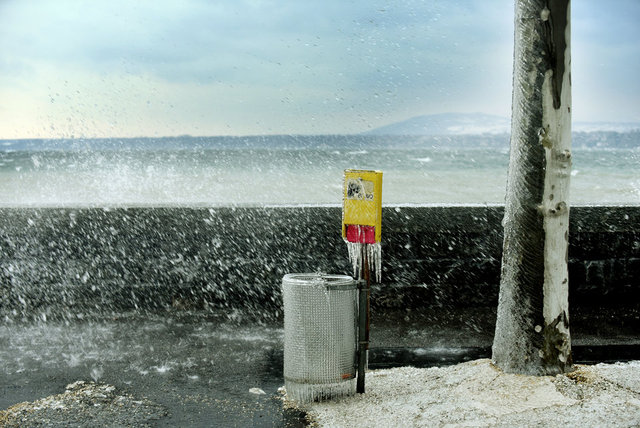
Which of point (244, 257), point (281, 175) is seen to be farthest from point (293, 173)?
point (244, 257)

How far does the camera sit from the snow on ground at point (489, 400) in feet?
13.4

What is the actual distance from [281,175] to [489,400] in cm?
4097

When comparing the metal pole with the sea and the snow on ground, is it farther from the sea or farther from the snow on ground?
the sea

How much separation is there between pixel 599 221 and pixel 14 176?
41.6 m

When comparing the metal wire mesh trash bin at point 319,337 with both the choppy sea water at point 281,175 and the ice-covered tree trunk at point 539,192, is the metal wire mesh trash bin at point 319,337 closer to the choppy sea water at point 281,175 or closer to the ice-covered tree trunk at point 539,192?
the ice-covered tree trunk at point 539,192

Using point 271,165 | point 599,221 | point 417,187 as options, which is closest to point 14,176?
point 271,165

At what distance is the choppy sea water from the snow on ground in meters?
21.2

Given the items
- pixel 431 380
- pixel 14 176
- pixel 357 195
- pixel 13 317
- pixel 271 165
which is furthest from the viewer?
pixel 271 165

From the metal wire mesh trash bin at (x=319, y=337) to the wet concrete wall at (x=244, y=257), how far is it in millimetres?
2669

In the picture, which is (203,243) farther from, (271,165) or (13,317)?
(271,165)

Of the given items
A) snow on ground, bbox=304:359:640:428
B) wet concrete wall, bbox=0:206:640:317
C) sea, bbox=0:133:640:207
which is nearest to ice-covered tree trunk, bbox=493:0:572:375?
snow on ground, bbox=304:359:640:428

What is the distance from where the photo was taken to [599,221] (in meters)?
7.25

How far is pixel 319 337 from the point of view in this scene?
452 cm

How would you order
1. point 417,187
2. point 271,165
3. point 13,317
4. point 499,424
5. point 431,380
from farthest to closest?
point 271,165
point 417,187
point 13,317
point 431,380
point 499,424
